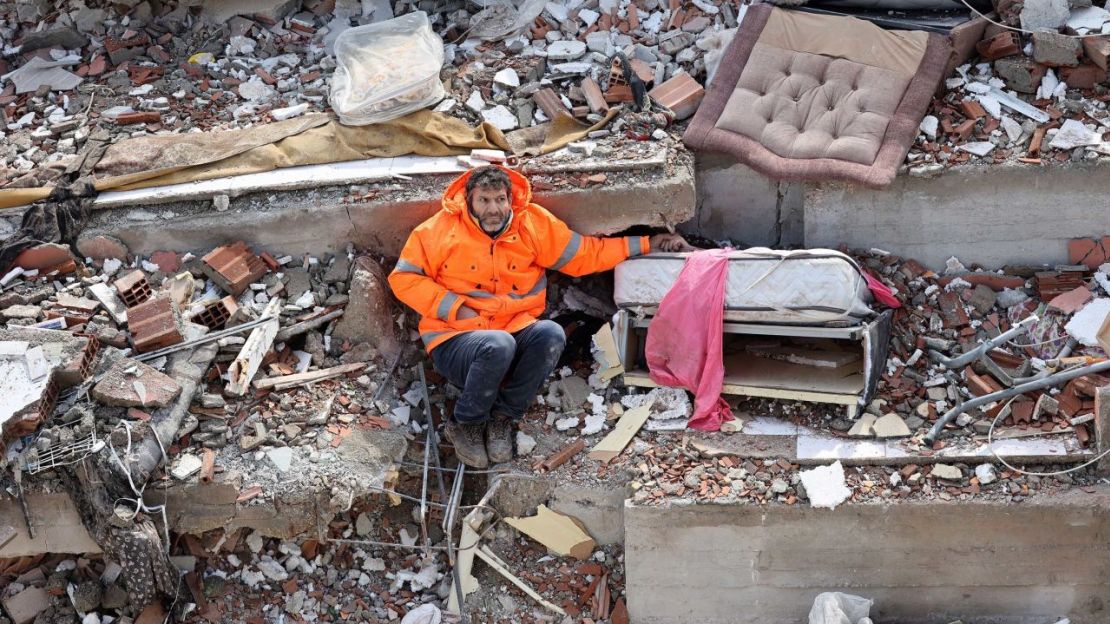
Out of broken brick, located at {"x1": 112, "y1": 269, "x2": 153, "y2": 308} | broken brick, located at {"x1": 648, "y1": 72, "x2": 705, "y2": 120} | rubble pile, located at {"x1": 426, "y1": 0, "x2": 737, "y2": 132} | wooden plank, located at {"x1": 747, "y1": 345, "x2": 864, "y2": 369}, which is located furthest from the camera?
rubble pile, located at {"x1": 426, "y1": 0, "x2": 737, "y2": 132}

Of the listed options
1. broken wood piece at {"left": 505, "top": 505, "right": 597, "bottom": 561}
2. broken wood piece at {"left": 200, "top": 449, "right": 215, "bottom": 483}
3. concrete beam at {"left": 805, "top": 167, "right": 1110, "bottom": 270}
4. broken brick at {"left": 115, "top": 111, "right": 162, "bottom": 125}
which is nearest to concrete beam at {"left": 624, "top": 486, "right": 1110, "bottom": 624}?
broken wood piece at {"left": 505, "top": 505, "right": 597, "bottom": 561}

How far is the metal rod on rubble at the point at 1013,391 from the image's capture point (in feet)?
21.3

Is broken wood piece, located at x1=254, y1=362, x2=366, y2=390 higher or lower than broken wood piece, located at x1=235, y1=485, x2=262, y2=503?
above

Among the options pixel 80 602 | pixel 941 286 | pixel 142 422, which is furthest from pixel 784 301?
pixel 80 602

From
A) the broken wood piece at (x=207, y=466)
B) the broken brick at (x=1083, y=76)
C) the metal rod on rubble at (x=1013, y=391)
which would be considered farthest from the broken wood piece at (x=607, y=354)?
the broken brick at (x=1083, y=76)

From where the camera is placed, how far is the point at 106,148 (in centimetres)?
805

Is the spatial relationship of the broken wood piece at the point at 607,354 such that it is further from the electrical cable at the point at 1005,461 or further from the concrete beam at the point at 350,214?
the electrical cable at the point at 1005,461

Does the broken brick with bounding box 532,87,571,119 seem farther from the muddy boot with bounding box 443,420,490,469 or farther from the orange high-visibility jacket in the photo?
the muddy boot with bounding box 443,420,490,469

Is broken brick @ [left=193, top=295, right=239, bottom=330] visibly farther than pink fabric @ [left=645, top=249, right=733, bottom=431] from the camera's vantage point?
Yes

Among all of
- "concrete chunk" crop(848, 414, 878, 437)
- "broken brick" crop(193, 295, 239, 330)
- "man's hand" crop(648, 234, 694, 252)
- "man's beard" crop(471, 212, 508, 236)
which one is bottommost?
"concrete chunk" crop(848, 414, 878, 437)

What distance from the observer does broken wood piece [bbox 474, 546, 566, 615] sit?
6.96 meters

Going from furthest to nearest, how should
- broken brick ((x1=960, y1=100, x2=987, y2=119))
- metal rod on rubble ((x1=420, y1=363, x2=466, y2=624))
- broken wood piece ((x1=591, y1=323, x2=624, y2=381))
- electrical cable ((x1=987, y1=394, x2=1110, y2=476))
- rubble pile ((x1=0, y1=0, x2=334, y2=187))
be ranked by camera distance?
rubble pile ((x1=0, y1=0, x2=334, y2=187)) < broken brick ((x1=960, y1=100, x2=987, y2=119)) < broken wood piece ((x1=591, y1=323, x2=624, y2=381)) < metal rod on rubble ((x1=420, y1=363, x2=466, y2=624)) < electrical cable ((x1=987, y1=394, x2=1110, y2=476))

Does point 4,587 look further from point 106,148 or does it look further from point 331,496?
point 106,148

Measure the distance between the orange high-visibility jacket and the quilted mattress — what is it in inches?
24.2
